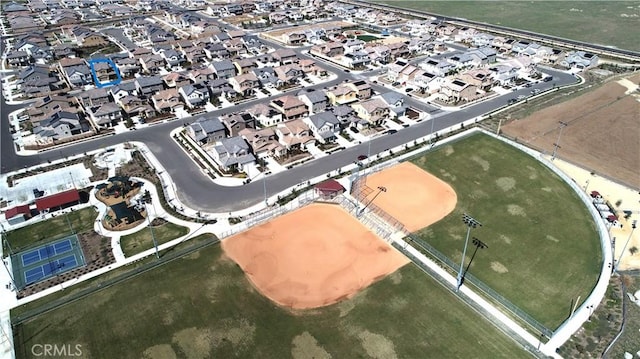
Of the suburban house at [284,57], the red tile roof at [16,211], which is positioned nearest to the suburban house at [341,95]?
the suburban house at [284,57]

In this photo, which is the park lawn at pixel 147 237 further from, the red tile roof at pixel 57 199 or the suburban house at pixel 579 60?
the suburban house at pixel 579 60

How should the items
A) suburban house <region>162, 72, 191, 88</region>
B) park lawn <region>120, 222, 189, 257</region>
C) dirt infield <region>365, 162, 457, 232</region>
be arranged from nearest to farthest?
park lawn <region>120, 222, 189, 257</region>
dirt infield <region>365, 162, 457, 232</region>
suburban house <region>162, 72, 191, 88</region>

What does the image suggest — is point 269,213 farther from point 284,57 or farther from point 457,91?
point 284,57

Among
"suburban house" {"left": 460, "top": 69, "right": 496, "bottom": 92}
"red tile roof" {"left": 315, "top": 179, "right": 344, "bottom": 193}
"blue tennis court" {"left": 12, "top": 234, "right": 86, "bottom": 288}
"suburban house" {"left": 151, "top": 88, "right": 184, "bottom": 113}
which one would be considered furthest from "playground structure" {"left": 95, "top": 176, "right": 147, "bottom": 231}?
"suburban house" {"left": 460, "top": 69, "right": 496, "bottom": 92}

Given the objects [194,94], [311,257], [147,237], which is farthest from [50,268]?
[194,94]

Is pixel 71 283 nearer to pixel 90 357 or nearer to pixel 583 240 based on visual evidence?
pixel 90 357

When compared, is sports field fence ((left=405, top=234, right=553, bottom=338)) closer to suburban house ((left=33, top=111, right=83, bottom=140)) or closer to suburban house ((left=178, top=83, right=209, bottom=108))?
suburban house ((left=178, top=83, right=209, bottom=108))

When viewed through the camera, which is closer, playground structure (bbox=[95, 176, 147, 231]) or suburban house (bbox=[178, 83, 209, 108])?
playground structure (bbox=[95, 176, 147, 231])
